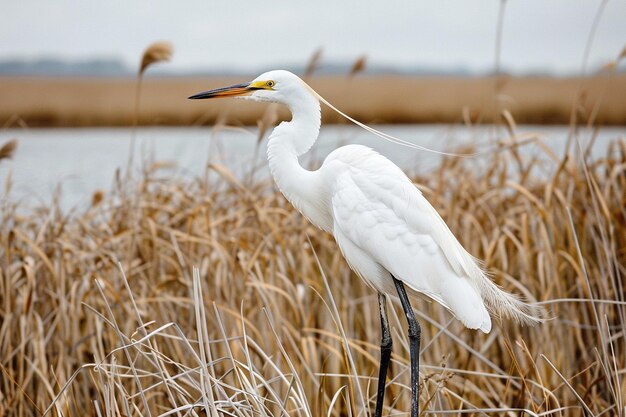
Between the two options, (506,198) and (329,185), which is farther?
(506,198)

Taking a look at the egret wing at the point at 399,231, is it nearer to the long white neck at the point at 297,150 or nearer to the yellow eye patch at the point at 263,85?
the long white neck at the point at 297,150

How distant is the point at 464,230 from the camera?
3168mm

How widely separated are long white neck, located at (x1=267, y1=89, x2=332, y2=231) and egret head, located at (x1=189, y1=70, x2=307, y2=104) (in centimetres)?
4

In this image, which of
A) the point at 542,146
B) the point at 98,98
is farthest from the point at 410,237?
the point at 98,98

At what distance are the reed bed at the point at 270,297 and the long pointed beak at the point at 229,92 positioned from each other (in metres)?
0.64

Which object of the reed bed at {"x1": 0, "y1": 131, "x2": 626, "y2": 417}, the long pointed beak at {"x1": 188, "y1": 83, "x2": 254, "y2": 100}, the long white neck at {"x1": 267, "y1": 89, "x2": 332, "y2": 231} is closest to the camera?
the long pointed beak at {"x1": 188, "y1": 83, "x2": 254, "y2": 100}

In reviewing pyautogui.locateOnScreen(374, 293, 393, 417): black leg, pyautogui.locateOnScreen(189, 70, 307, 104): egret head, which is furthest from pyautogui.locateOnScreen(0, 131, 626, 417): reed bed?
pyautogui.locateOnScreen(189, 70, 307, 104): egret head

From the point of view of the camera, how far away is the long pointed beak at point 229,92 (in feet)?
6.96

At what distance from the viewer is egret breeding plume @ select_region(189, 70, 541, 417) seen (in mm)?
2178

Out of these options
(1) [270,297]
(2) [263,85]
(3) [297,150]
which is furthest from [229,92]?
(1) [270,297]

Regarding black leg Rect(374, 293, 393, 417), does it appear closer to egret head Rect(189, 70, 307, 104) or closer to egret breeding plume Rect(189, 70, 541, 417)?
egret breeding plume Rect(189, 70, 541, 417)

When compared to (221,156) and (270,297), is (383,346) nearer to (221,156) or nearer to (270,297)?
(270,297)

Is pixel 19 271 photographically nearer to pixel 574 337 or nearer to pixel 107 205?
pixel 107 205

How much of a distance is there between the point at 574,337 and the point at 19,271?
7.51 ft
